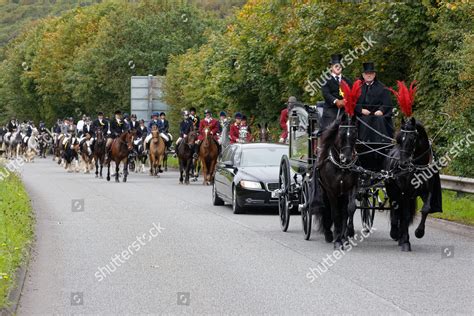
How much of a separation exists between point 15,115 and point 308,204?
386ft

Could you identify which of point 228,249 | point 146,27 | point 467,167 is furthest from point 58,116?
point 228,249

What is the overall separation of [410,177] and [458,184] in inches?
253

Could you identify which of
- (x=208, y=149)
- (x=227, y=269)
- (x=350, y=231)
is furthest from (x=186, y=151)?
(x=227, y=269)

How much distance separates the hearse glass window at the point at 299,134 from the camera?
61.0ft

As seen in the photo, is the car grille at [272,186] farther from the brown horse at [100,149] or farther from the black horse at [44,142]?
the black horse at [44,142]

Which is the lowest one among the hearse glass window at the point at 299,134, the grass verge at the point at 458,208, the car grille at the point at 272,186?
the grass verge at the point at 458,208

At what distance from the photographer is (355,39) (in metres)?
34.1

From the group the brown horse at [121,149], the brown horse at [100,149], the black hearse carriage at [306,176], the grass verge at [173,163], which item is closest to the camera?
the black hearse carriage at [306,176]

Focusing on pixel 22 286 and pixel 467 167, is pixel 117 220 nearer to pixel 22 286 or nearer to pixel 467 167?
pixel 467 167

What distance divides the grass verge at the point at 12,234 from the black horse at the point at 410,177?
5.23 m

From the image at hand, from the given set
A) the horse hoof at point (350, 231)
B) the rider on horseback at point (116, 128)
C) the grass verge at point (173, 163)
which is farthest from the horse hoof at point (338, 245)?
the grass verge at point (173, 163)

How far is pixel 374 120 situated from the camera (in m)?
16.7

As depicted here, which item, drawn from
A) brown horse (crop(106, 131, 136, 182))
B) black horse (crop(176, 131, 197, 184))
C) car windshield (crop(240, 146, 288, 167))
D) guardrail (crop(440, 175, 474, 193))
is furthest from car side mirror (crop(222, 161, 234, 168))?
brown horse (crop(106, 131, 136, 182))

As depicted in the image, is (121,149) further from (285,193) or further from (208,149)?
(285,193)
